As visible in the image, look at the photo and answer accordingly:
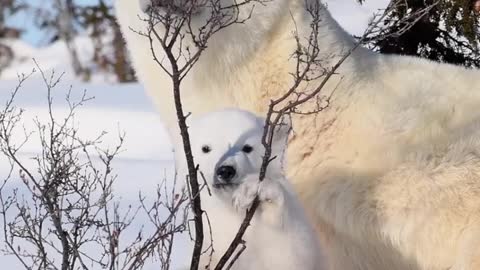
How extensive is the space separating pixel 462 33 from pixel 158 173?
2257 millimetres

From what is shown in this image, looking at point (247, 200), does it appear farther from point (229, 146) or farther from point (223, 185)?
point (229, 146)

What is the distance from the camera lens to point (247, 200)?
10.1 feet

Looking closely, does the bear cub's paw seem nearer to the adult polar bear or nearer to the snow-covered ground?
the adult polar bear

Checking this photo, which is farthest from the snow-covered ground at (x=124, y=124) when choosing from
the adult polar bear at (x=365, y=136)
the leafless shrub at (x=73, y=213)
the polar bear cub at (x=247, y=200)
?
the polar bear cub at (x=247, y=200)

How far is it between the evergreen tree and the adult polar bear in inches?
54.9

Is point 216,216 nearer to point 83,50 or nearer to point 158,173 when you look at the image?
point 158,173

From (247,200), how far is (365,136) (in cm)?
68

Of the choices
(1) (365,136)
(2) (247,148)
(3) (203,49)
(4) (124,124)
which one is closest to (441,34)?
(1) (365,136)

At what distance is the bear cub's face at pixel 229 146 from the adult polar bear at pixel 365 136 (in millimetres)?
354

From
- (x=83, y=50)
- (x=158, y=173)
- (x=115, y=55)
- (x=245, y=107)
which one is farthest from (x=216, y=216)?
(x=83, y=50)

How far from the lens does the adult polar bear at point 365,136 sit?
11.4 feet

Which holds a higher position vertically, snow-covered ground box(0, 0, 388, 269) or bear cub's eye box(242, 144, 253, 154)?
snow-covered ground box(0, 0, 388, 269)

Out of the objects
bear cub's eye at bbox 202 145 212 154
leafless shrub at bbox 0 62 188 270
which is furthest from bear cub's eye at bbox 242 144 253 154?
leafless shrub at bbox 0 62 188 270

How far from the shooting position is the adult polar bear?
3.48 metres
